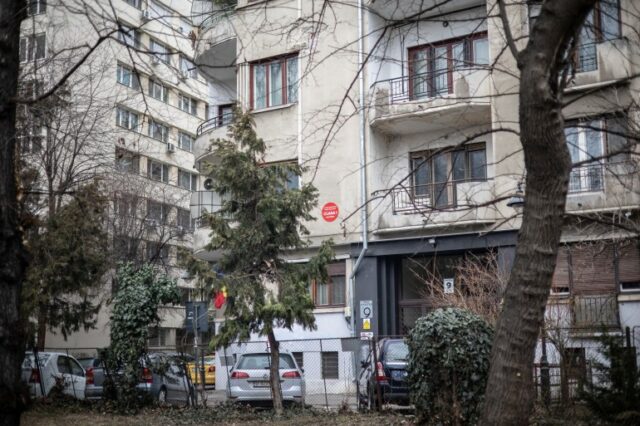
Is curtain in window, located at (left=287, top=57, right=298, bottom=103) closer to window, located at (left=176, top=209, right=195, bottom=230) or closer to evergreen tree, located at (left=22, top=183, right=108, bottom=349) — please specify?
evergreen tree, located at (left=22, top=183, right=108, bottom=349)

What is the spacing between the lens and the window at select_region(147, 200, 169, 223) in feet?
121

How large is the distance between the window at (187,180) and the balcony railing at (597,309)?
110ft

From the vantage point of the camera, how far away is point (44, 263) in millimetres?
20266

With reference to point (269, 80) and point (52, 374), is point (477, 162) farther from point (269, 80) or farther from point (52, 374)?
point (52, 374)

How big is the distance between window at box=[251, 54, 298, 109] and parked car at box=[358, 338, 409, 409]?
10.3 metres

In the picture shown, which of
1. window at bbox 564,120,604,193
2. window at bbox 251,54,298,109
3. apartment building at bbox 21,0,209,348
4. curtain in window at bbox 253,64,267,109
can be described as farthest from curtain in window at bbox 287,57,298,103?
window at bbox 564,120,604,193

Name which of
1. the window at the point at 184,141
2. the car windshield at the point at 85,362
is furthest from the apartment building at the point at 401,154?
the window at the point at 184,141

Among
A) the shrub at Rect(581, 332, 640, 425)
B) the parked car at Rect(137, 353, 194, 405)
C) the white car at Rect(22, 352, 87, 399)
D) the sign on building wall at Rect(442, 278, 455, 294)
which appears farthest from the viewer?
the white car at Rect(22, 352, 87, 399)

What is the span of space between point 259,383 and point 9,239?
12009mm

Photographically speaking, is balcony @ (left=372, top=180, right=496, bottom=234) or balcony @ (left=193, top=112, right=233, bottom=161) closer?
balcony @ (left=372, top=180, right=496, bottom=234)

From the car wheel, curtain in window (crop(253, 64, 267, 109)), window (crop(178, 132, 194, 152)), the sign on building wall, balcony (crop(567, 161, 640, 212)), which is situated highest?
Answer: window (crop(178, 132, 194, 152))

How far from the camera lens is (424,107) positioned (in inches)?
872

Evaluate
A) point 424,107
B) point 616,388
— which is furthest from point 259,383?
point 424,107

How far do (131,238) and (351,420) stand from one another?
2267 centimetres
